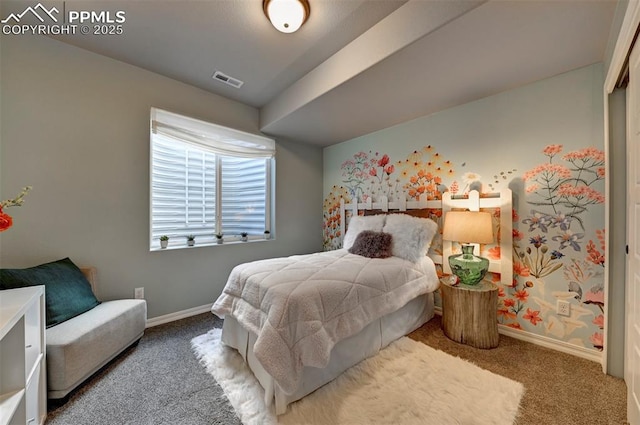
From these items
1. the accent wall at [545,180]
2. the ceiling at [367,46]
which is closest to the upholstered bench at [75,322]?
the ceiling at [367,46]

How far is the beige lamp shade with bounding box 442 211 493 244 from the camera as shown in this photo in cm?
190

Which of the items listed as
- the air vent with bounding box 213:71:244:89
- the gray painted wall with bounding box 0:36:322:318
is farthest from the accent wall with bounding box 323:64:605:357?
the gray painted wall with bounding box 0:36:322:318

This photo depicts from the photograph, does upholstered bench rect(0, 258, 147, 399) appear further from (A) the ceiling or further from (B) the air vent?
(B) the air vent

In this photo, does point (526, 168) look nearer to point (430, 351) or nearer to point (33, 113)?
point (430, 351)

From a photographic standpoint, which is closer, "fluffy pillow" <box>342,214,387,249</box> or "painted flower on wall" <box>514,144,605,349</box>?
"painted flower on wall" <box>514,144,605,349</box>

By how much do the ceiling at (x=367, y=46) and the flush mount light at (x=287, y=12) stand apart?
65 millimetres

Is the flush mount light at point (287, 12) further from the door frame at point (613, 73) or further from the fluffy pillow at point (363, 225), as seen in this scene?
the fluffy pillow at point (363, 225)

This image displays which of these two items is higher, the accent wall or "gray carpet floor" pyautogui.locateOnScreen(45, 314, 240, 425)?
Result: the accent wall

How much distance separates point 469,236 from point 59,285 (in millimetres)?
3108

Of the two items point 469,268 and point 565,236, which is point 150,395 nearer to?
point 469,268

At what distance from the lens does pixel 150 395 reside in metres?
1.41

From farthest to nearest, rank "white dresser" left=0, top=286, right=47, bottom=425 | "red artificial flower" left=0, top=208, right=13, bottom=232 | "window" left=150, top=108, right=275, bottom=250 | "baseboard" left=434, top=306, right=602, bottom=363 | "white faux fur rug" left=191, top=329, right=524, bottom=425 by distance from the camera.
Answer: "window" left=150, top=108, right=275, bottom=250 → "baseboard" left=434, top=306, right=602, bottom=363 → "white faux fur rug" left=191, top=329, right=524, bottom=425 → "red artificial flower" left=0, top=208, right=13, bottom=232 → "white dresser" left=0, top=286, right=47, bottom=425

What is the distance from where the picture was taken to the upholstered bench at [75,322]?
1347 mm

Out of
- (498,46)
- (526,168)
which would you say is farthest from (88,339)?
(526,168)
